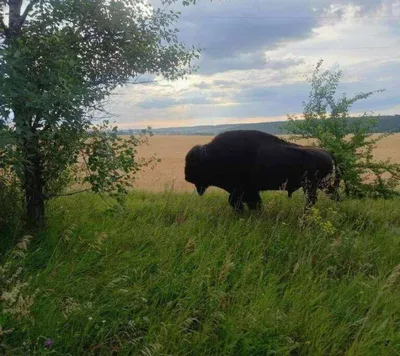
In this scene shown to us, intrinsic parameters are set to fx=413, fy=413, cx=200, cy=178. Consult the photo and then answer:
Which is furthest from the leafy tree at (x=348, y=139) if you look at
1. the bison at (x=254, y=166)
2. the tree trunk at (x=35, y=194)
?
the tree trunk at (x=35, y=194)

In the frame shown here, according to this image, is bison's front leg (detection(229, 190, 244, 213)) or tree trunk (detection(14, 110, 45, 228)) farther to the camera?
bison's front leg (detection(229, 190, 244, 213))

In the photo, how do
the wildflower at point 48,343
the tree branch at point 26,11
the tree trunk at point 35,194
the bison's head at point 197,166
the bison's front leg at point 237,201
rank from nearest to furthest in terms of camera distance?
the wildflower at point 48,343 → the tree branch at point 26,11 → the tree trunk at point 35,194 → the bison's front leg at point 237,201 → the bison's head at point 197,166

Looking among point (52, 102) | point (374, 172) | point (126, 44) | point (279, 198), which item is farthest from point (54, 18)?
point (374, 172)

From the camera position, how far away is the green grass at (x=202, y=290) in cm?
326

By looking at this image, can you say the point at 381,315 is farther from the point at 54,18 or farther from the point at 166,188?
the point at 166,188

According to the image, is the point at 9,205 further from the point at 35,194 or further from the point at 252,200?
the point at 252,200

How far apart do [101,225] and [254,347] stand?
2.97 meters

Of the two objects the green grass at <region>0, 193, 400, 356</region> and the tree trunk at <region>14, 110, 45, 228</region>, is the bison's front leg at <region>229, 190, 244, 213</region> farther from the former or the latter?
the tree trunk at <region>14, 110, 45, 228</region>

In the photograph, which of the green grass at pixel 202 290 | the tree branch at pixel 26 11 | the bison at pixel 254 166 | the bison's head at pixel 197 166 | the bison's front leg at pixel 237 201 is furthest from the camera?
the bison's head at pixel 197 166

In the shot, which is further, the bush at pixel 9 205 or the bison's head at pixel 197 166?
the bison's head at pixel 197 166

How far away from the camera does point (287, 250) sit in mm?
5305

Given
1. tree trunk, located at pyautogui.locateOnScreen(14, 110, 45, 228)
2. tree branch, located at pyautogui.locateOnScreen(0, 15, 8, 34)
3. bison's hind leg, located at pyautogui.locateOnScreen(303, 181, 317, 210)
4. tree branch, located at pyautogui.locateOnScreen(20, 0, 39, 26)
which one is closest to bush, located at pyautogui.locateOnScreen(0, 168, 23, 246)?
tree trunk, located at pyautogui.locateOnScreen(14, 110, 45, 228)

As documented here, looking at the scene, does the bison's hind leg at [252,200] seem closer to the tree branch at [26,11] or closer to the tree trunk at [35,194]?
the tree trunk at [35,194]

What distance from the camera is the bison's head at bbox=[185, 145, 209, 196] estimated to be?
749cm
